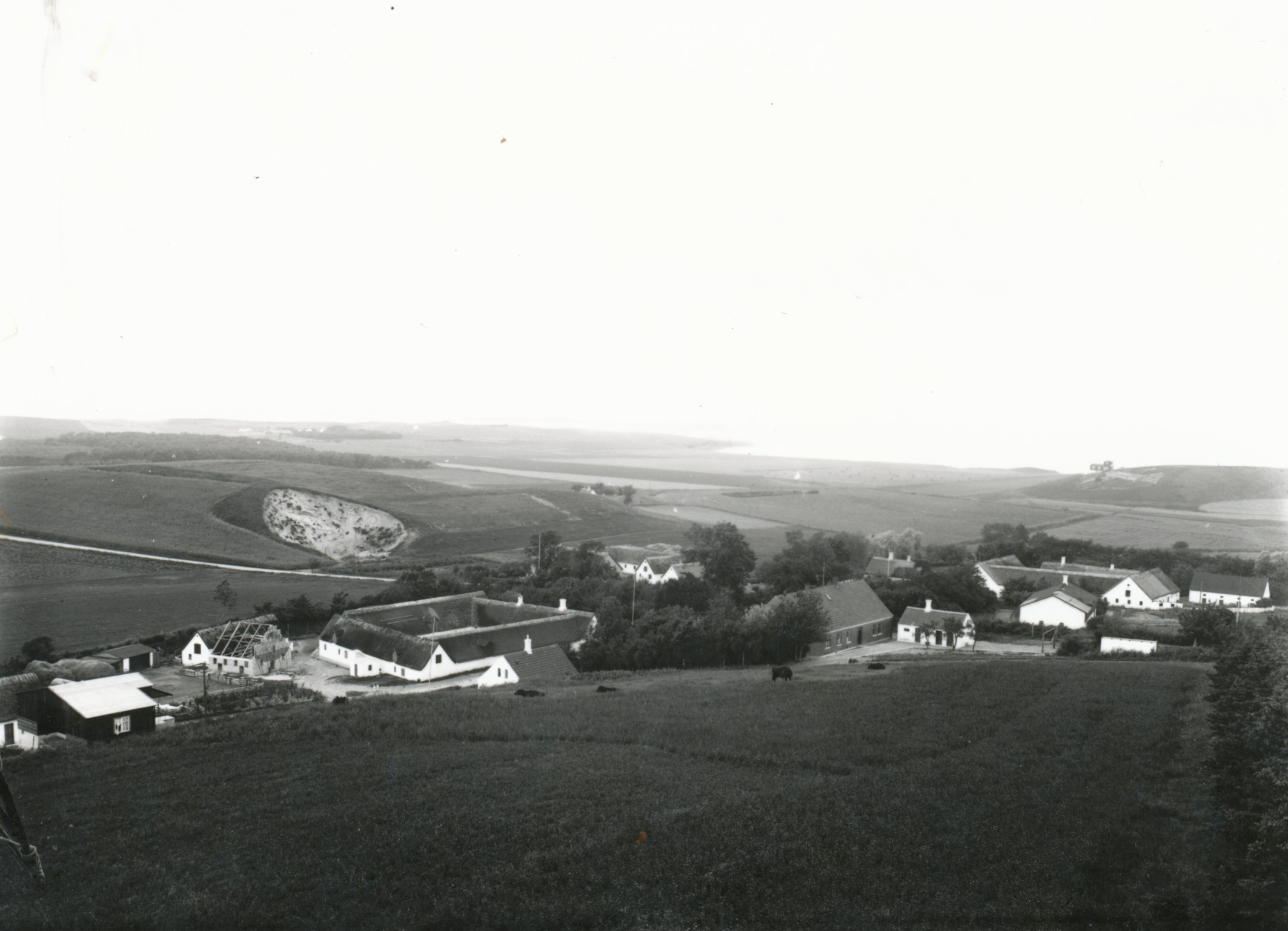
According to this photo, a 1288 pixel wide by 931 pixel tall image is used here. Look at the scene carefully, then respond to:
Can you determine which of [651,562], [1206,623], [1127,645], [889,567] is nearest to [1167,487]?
[1206,623]

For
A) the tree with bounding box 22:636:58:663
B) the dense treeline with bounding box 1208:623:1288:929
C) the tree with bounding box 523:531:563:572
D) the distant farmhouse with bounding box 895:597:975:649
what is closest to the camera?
the dense treeline with bounding box 1208:623:1288:929

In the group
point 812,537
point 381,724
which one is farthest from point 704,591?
point 381,724

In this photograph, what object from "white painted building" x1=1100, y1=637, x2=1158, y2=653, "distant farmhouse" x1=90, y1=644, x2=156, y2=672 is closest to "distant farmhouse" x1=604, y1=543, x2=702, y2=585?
"white painted building" x1=1100, y1=637, x2=1158, y2=653

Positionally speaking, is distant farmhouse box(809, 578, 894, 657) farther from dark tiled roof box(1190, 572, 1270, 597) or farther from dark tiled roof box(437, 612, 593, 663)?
dark tiled roof box(1190, 572, 1270, 597)

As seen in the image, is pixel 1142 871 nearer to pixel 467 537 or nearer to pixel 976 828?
pixel 976 828

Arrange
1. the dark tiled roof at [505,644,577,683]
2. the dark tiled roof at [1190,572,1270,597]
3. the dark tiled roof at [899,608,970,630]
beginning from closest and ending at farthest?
the dark tiled roof at [505,644,577,683]
the dark tiled roof at [1190,572,1270,597]
the dark tiled roof at [899,608,970,630]

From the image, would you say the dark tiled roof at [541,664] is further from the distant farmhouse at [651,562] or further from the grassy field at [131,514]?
the grassy field at [131,514]

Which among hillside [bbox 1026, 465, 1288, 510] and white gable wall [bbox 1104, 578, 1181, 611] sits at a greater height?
hillside [bbox 1026, 465, 1288, 510]
